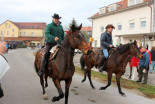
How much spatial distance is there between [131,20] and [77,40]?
78.4 feet

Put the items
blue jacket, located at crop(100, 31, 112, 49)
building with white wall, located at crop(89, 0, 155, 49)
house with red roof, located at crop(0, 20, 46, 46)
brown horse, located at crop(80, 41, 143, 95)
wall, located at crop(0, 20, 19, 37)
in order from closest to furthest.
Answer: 1. brown horse, located at crop(80, 41, 143, 95)
2. blue jacket, located at crop(100, 31, 112, 49)
3. building with white wall, located at crop(89, 0, 155, 49)
4. house with red roof, located at crop(0, 20, 46, 46)
5. wall, located at crop(0, 20, 19, 37)

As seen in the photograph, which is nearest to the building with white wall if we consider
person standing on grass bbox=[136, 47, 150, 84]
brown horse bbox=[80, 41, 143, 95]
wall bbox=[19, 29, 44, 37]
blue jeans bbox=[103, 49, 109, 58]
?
person standing on grass bbox=[136, 47, 150, 84]

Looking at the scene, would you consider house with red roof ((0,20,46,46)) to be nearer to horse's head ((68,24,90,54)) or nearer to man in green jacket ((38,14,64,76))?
man in green jacket ((38,14,64,76))

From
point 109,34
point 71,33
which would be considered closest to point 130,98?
point 109,34

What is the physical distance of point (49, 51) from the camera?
4648mm

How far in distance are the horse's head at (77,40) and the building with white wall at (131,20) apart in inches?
654

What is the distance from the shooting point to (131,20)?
1005 inches

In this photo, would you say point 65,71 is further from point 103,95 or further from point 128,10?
point 128,10

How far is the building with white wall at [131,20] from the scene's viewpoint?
21906 millimetres

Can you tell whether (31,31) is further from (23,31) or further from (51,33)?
(51,33)

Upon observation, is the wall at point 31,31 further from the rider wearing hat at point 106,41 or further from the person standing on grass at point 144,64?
the rider wearing hat at point 106,41

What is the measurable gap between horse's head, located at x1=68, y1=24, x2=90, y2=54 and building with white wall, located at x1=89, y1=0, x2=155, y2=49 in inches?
654

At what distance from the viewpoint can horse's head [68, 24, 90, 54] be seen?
12.9ft

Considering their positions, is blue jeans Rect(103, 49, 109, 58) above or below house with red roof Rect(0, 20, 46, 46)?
below
